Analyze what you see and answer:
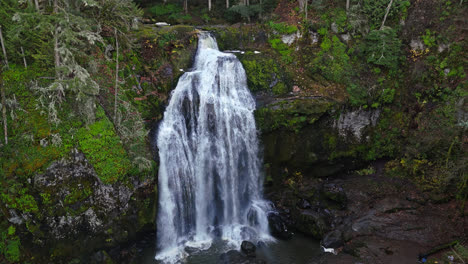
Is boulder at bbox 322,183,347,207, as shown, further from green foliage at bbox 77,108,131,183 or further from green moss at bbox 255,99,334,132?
green foliage at bbox 77,108,131,183

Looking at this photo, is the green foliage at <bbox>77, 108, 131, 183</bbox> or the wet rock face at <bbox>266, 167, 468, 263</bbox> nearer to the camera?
the green foliage at <bbox>77, 108, 131, 183</bbox>

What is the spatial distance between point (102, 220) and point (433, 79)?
65.3ft

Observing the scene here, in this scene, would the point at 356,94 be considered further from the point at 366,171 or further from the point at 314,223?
the point at 314,223

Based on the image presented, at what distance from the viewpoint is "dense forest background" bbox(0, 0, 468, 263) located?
11172mm

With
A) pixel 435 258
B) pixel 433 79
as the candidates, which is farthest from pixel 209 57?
pixel 435 258

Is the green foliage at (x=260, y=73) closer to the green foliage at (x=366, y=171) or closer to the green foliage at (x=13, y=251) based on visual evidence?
the green foliage at (x=366, y=171)

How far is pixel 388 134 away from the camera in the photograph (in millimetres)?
17250

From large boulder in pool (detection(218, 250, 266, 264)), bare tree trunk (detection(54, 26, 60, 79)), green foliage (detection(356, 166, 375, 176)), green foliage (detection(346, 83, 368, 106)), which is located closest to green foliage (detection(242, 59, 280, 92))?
green foliage (detection(346, 83, 368, 106))

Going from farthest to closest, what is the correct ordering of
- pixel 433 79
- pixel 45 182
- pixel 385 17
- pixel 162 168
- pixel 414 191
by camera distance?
pixel 385 17
pixel 433 79
pixel 414 191
pixel 162 168
pixel 45 182

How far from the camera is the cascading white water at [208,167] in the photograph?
14.0 m

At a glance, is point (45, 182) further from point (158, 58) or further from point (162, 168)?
point (158, 58)

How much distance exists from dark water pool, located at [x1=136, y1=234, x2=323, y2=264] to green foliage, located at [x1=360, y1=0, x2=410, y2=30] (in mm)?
15237

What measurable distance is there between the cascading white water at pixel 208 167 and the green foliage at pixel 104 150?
6.78 feet

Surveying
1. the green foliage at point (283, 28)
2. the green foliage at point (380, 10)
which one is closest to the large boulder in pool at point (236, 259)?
the green foliage at point (283, 28)
